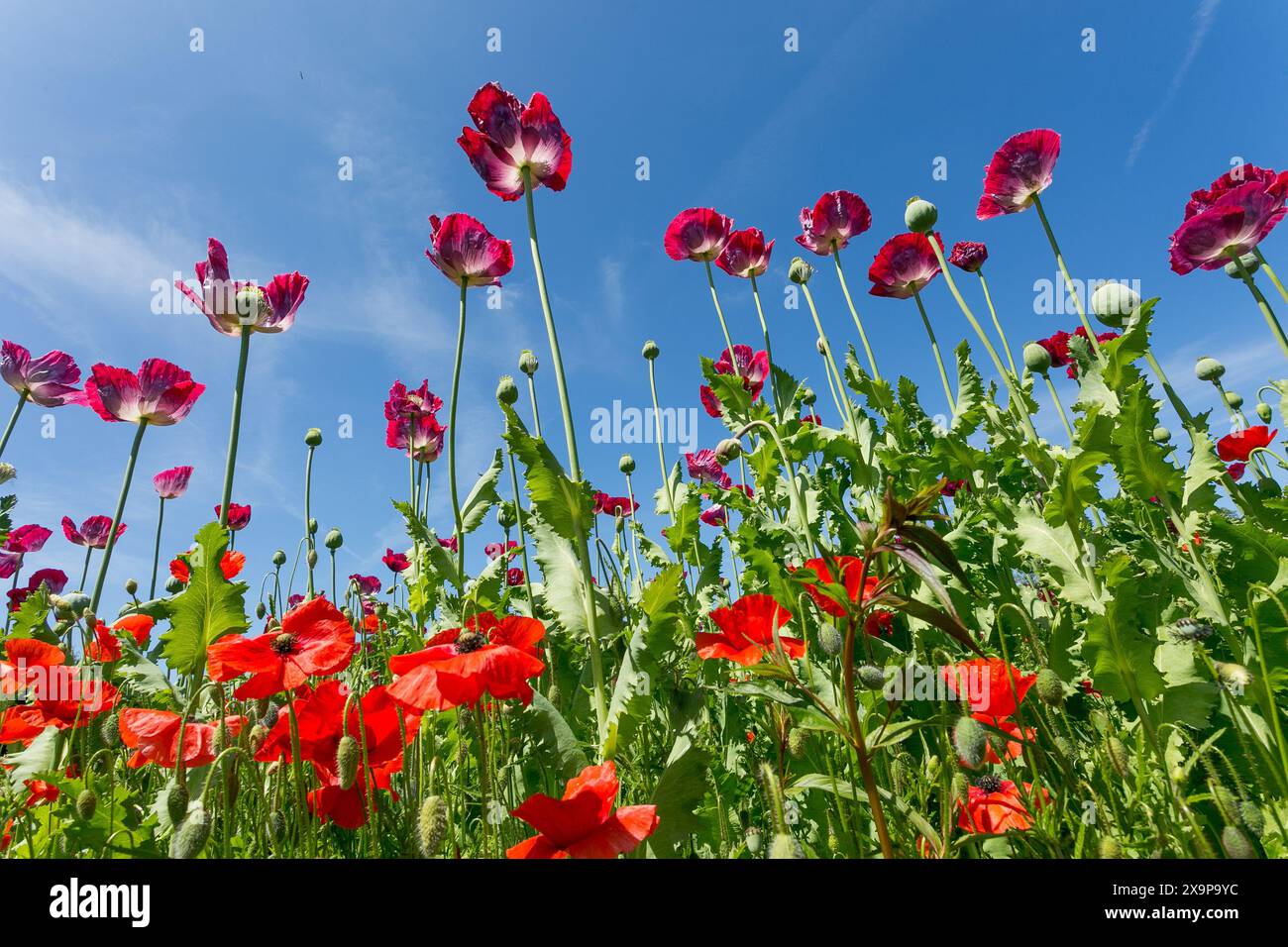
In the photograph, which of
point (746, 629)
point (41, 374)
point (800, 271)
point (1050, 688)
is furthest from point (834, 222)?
point (41, 374)

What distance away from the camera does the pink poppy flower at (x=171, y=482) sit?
17.5 feet

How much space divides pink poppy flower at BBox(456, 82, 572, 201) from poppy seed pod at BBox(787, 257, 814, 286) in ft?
5.48

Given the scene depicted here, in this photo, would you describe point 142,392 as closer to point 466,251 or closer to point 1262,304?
point 466,251

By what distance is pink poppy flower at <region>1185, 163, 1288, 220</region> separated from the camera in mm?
2562

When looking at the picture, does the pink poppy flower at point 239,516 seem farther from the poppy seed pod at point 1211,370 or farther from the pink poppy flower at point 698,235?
the poppy seed pod at point 1211,370

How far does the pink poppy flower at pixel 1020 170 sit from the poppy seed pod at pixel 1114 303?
61 centimetres

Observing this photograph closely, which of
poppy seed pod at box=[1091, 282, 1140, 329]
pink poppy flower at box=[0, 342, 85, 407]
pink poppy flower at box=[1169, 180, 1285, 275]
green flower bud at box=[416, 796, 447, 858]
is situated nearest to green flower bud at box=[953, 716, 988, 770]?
green flower bud at box=[416, 796, 447, 858]

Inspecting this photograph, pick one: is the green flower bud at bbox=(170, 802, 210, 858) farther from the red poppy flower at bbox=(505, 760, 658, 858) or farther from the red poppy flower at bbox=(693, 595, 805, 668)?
the red poppy flower at bbox=(693, 595, 805, 668)

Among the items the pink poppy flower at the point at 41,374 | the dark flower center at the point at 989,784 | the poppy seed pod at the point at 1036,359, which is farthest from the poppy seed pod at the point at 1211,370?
the pink poppy flower at the point at 41,374

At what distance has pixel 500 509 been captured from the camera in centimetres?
368
